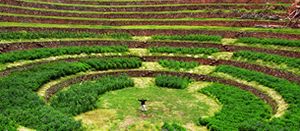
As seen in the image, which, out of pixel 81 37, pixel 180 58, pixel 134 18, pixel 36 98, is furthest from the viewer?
pixel 134 18

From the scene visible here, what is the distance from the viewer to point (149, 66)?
132 feet

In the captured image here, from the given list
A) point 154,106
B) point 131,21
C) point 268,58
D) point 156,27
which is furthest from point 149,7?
point 154,106

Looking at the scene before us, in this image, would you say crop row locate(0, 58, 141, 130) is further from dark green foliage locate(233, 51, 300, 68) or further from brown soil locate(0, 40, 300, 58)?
dark green foliage locate(233, 51, 300, 68)

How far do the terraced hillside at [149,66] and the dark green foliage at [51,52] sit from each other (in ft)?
0.33

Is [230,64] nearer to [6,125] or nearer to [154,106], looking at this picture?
[154,106]

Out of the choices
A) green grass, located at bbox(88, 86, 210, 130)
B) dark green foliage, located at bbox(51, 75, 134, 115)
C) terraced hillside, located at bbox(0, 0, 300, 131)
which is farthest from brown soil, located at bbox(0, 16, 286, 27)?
green grass, located at bbox(88, 86, 210, 130)

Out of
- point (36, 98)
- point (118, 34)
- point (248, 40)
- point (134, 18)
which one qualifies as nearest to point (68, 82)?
point (36, 98)

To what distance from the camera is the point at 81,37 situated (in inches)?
1791

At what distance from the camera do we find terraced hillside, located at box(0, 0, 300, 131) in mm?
25281

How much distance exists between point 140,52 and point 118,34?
624 centimetres

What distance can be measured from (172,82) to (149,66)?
5.56 m

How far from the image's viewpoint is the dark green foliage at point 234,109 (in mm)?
24545

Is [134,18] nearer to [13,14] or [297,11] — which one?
[13,14]

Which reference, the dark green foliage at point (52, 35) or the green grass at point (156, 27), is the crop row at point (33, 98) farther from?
the green grass at point (156, 27)
